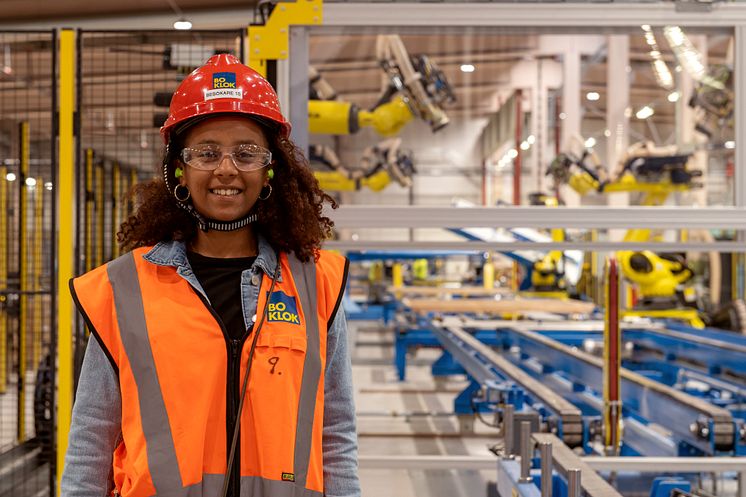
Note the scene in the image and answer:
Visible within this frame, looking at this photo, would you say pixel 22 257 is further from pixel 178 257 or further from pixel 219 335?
pixel 219 335

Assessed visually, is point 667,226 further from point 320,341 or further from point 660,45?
point 320,341

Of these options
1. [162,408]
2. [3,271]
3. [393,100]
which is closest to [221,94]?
[162,408]

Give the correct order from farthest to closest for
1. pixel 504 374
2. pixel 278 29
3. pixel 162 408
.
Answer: pixel 504 374 < pixel 278 29 < pixel 162 408

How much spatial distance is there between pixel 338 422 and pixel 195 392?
319 millimetres

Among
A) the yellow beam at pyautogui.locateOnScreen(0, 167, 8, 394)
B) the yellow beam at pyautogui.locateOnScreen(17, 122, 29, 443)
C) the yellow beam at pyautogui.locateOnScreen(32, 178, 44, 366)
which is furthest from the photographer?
the yellow beam at pyautogui.locateOnScreen(0, 167, 8, 394)

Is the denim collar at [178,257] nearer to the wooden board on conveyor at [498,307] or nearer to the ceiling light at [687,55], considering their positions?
the ceiling light at [687,55]

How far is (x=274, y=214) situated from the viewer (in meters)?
1.54

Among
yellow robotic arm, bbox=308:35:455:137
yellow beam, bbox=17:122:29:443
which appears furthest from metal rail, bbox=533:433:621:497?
yellow beam, bbox=17:122:29:443

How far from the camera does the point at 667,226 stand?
291 centimetres

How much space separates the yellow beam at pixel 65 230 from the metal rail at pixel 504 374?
7.11 ft

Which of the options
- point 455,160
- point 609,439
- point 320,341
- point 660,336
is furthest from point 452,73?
point 660,336

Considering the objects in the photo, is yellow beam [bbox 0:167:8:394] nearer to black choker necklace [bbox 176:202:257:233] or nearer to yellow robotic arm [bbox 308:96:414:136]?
yellow robotic arm [bbox 308:96:414:136]

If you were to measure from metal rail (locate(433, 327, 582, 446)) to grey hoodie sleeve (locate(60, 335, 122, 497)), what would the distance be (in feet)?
8.03

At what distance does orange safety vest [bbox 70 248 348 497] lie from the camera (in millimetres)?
1309
